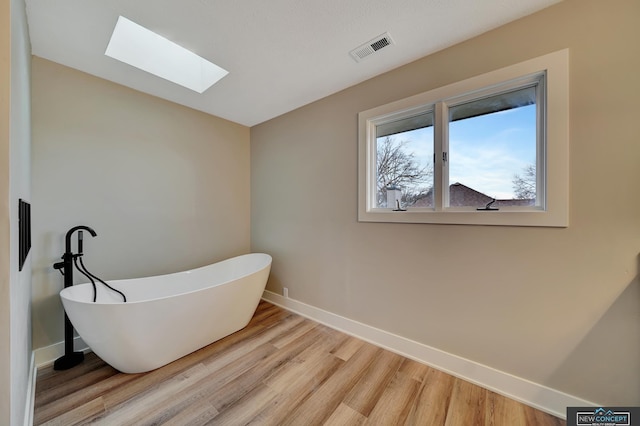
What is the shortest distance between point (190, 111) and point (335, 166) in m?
1.78

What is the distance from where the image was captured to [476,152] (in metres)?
1.64

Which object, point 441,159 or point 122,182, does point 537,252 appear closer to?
point 441,159

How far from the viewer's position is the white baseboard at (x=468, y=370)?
132 centimetres

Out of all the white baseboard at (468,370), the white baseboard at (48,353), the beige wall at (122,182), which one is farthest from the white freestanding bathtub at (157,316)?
the white baseboard at (468,370)

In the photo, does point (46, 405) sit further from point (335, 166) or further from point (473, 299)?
point (473, 299)

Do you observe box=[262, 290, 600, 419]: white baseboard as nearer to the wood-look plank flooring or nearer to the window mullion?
the wood-look plank flooring

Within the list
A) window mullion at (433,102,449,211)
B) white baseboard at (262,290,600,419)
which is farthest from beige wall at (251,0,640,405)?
window mullion at (433,102,449,211)

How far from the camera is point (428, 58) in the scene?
67.7 inches

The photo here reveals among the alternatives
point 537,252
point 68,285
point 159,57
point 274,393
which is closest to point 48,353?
point 68,285

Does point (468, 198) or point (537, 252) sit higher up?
point (468, 198)

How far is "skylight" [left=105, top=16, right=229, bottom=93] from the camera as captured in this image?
168cm

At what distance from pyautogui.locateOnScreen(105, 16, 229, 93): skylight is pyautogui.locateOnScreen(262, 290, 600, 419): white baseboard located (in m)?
2.60

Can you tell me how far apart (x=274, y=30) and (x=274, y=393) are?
2.41 m

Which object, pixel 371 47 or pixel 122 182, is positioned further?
pixel 122 182
